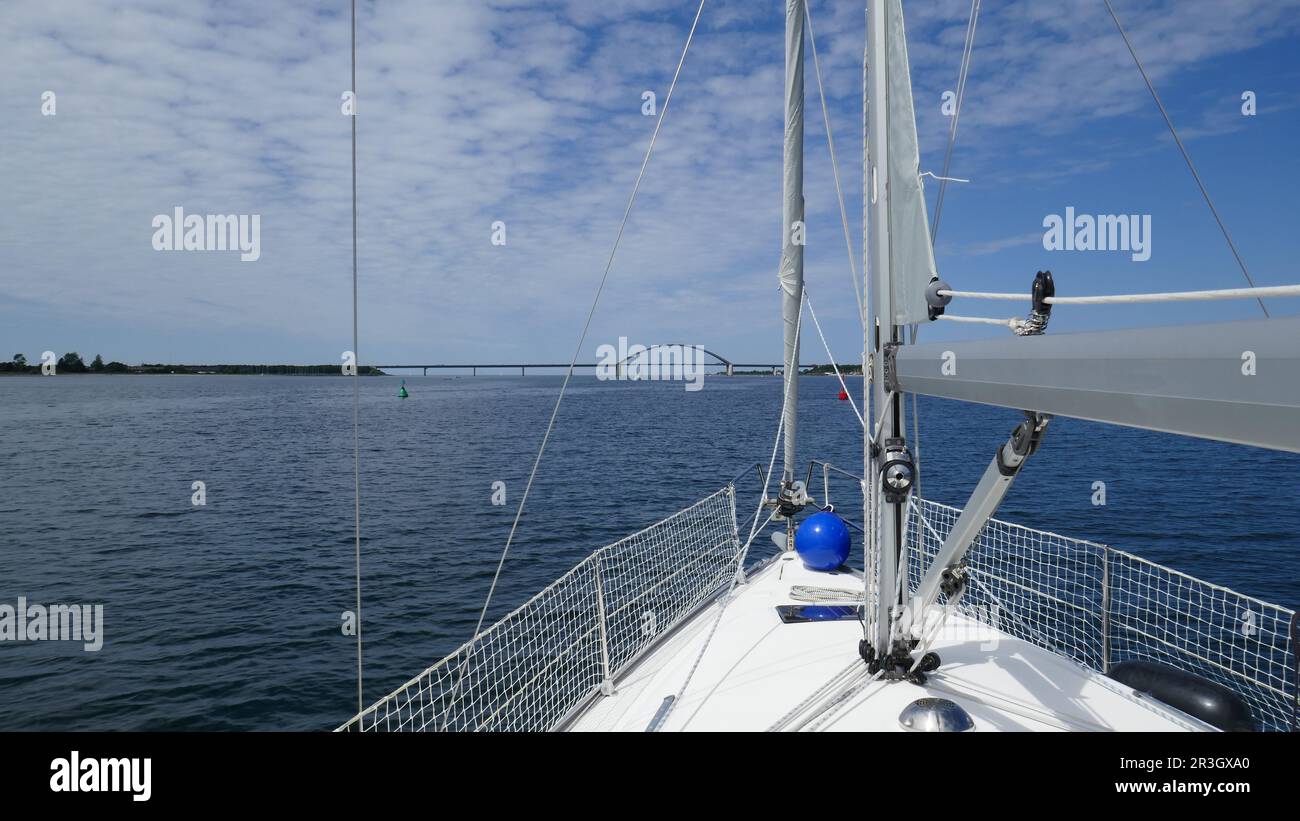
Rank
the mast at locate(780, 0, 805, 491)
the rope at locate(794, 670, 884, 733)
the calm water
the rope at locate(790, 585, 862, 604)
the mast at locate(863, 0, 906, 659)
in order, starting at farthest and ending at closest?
the calm water, the mast at locate(780, 0, 805, 491), the rope at locate(790, 585, 862, 604), the mast at locate(863, 0, 906, 659), the rope at locate(794, 670, 884, 733)

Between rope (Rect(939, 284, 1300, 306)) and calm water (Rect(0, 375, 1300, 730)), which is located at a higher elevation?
rope (Rect(939, 284, 1300, 306))

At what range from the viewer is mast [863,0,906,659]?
582 centimetres

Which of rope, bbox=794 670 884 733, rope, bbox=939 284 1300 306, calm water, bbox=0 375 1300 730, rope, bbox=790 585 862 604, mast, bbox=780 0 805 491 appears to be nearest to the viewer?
rope, bbox=939 284 1300 306

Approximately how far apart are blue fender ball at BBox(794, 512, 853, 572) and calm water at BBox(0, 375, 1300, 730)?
8.00 m

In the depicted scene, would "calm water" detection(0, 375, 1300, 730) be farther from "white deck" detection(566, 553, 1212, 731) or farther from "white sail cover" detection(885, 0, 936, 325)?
"white sail cover" detection(885, 0, 936, 325)

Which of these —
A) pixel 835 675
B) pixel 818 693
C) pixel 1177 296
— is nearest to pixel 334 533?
pixel 835 675

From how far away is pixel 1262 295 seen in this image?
202 cm

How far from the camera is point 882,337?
5.85 m

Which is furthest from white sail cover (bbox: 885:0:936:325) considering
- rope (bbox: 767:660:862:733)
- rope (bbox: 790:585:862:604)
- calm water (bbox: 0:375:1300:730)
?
calm water (bbox: 0:375:1300:730)

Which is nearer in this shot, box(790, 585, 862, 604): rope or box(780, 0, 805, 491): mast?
box(790, 585, 862, 604): rope

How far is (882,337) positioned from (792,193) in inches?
187

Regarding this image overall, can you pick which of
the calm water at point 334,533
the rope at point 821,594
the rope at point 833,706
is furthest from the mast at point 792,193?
the calm water at point 334,533

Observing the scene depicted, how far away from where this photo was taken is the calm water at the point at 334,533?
13.4 meters
